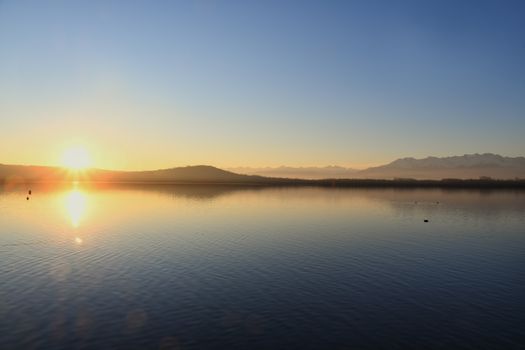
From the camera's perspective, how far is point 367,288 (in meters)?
36.4

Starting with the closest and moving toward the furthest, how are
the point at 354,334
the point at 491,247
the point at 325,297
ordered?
the point at 354,334 → the point at 325,297 → the point at 491,247

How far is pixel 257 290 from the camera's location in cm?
3516

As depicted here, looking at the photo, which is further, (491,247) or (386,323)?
(491,247)

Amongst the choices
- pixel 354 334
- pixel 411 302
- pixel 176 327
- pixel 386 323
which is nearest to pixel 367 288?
pixel 411 302

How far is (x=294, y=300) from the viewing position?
3228 centimetres

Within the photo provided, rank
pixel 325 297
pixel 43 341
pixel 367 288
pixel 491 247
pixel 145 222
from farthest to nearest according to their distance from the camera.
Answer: pixel 145 222, pixel 491 247, pixel 367 288, pixel 325 297, pixel 43 341

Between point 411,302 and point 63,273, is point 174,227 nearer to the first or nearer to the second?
point 63,273

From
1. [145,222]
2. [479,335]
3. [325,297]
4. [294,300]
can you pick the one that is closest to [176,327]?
[294,300]

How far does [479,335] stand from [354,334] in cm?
918

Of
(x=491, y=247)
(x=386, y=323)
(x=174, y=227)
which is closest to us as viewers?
(x=386, y=323)

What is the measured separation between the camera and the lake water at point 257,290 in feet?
82.1

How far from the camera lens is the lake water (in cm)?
2503

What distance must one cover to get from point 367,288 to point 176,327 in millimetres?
19940

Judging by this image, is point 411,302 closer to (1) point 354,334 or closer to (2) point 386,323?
(2) point 386,323
